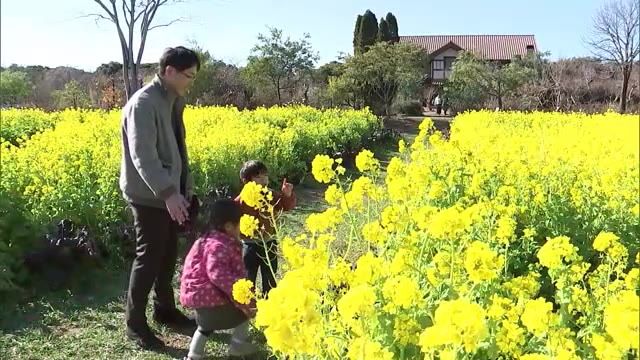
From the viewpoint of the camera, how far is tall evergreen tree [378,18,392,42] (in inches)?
1060

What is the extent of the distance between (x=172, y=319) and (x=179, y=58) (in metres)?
1.59

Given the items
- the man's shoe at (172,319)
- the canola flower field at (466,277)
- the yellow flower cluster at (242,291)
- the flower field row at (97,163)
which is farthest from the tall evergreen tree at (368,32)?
the yellow flower cluster at (242,291)

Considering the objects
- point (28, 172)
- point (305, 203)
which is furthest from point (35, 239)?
point (305, 203)

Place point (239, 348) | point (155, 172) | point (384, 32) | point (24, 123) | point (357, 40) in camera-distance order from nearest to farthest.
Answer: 1. point (155, 172)
2. point (239, 348)
3. point (24, 123)
4. point (357, 40)
5. point (384, 32)

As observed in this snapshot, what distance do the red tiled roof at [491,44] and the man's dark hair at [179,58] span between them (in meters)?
32.8

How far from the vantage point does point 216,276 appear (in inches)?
122

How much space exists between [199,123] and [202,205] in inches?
195

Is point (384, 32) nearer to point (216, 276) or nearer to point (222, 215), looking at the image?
point (222, 215)

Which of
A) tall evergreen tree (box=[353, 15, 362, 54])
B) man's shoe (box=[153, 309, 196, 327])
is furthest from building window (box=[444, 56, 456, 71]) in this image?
man's shoe (box=[153, 309, 196, 327])

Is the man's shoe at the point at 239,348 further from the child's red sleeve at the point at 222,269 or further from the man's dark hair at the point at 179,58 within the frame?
the man's dark hair at the point at 179,58

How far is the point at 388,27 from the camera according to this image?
27625 millimetres

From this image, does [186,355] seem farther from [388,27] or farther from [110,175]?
[388,27]

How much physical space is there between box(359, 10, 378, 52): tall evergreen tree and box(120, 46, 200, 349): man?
77.9 ft

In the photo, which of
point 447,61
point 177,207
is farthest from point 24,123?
point 447,61
